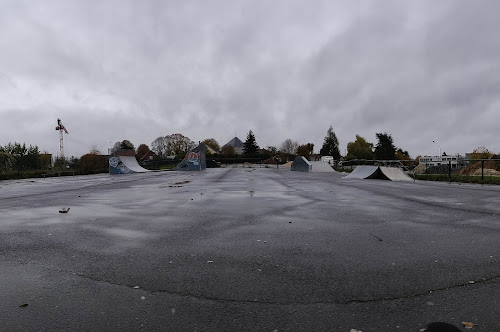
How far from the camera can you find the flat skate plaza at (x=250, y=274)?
2.58 m

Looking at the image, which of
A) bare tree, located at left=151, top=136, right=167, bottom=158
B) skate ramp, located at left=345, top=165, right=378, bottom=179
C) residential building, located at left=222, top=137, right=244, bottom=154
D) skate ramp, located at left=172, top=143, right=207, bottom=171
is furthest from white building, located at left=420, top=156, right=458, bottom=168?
residential building, located at left=222, top=137, right=244, bottom=154

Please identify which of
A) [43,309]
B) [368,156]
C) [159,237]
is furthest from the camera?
[368,156]

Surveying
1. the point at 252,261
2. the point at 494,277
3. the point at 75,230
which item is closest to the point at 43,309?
the point at 252,261

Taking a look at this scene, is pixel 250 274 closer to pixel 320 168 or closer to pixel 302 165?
pixel 320 168

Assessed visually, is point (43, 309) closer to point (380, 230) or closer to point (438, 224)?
point (380, 230)

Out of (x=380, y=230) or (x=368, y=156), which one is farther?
(x=368, y=156)

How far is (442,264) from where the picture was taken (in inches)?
148

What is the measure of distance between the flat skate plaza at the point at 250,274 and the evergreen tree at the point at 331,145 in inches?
4010

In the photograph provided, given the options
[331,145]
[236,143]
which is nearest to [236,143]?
[236,143]

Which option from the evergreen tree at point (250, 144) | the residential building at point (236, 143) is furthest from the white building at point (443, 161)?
the residential building at point (236, 143)

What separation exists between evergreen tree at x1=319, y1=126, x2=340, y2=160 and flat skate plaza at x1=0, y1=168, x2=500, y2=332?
101847 mm

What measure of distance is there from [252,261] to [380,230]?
9.35ft

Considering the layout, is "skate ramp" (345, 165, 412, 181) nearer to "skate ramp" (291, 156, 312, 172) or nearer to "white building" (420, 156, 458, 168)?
"white building" (420, 156, 458, 168)

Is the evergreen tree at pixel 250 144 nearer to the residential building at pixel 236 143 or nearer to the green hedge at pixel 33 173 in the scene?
the residential building at pixel 236 143
